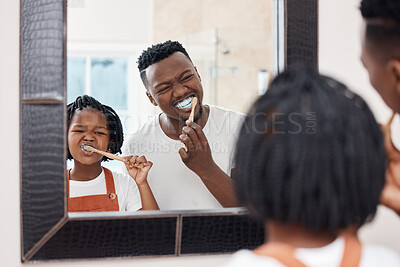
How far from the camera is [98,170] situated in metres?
0.72

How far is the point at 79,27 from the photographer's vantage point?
69 centimetres

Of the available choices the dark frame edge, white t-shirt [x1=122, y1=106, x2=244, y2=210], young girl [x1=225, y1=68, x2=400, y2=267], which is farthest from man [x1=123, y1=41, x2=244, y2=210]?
young girl [x1=225, y1=68, x2=400, y2=267]

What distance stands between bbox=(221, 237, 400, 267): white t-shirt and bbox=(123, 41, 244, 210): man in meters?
0.35

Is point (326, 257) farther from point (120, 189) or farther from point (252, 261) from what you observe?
point (120, 189)

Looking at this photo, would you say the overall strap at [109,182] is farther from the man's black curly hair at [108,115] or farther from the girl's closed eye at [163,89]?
the girl's closed eye at [163,89]

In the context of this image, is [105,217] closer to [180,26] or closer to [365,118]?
[180,26]

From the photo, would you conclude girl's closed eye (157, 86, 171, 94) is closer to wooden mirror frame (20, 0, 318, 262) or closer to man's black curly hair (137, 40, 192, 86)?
man's black curly hair (137, 40, 192, 86)

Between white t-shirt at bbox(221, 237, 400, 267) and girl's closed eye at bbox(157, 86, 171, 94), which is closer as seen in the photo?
white t-shirt at bbox(221, 237, 400, 267)

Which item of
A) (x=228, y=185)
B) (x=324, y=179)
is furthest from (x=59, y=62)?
(x=324, y=179)

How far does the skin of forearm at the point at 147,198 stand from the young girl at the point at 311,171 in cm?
35

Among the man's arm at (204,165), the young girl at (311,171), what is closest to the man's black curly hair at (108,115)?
the man's arm at (204,165)

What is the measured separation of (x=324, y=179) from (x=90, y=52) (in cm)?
47

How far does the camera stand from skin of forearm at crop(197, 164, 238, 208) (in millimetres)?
753

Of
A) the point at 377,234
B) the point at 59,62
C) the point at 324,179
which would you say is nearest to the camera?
the point at 324,179
